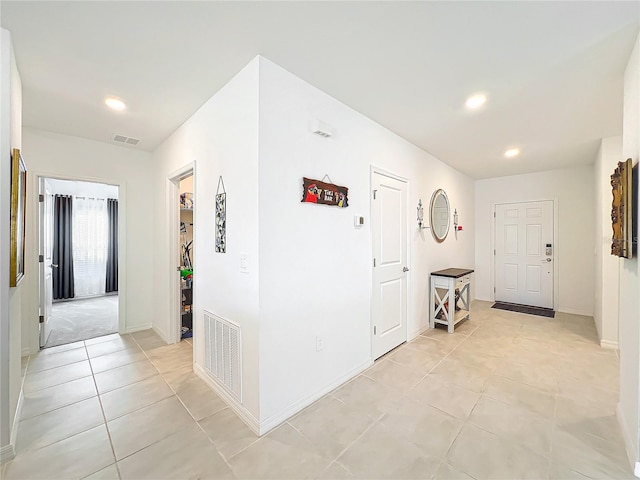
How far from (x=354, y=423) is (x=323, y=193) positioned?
1.74 metres

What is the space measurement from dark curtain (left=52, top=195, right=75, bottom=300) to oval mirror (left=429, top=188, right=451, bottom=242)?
7242 millimetres

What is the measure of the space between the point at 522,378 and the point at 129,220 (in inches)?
195

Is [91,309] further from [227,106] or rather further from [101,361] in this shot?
[227,106]

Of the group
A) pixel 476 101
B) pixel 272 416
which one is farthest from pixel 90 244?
pixel 476 101

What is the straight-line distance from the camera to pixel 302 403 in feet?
7.11

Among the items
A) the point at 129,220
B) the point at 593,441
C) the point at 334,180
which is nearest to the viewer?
the point at 593,441

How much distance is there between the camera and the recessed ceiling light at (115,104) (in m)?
2.50

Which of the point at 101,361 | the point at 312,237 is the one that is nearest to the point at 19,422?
the point at 101,361

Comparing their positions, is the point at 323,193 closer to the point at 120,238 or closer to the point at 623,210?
the point at 623,210

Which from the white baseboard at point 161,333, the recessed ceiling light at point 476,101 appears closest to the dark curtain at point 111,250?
the white baseboard at point 161,333

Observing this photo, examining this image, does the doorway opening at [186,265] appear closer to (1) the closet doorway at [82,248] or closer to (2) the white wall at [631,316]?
(1) the closet doorway at [82,248]

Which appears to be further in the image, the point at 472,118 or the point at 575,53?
the point at 472,118

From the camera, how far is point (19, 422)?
198 centimetres

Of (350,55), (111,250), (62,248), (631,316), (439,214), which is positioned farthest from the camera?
(111,250)
